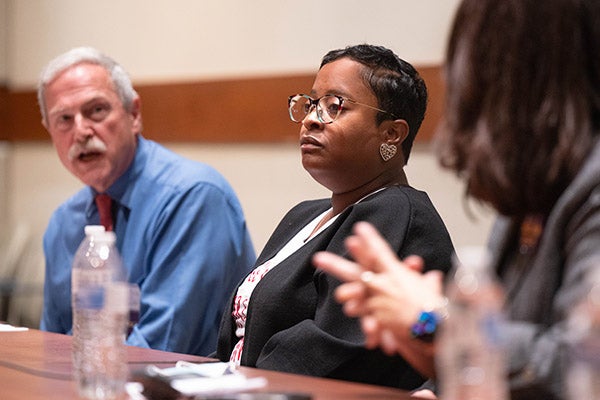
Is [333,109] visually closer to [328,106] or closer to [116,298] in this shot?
[328,106]

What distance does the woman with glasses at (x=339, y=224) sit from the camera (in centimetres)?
241

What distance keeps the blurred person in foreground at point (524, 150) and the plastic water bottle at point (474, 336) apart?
157 millimetres

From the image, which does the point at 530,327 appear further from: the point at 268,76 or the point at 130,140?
the point at 268,76

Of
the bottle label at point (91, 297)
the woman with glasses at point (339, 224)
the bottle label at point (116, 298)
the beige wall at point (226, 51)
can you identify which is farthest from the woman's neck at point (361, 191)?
the bottle label at point (116, 298)

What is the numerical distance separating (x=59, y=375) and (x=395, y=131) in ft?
3.96

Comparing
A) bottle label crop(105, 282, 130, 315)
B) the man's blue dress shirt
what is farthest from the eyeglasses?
bottle label crop(105, 282, 130, 315)

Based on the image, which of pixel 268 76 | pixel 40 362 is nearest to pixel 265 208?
pixel 268 76

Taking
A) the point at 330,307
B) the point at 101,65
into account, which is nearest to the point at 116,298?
the point at 330,307

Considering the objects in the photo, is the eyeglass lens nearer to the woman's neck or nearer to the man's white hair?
the woman's neck

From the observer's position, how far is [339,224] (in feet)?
8.50

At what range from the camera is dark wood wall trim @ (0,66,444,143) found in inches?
192

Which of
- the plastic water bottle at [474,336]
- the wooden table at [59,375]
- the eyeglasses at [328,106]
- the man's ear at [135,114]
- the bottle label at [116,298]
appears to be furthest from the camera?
the man's ear at [135,114]

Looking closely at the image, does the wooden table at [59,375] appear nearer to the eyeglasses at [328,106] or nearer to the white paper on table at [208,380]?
the white paper on table at [208,380]

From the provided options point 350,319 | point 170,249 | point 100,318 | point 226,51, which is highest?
point 226,51
